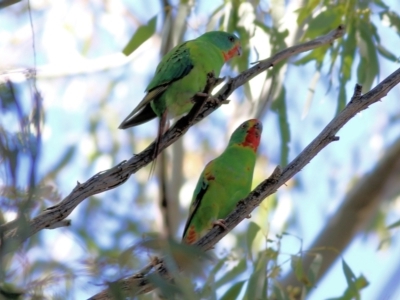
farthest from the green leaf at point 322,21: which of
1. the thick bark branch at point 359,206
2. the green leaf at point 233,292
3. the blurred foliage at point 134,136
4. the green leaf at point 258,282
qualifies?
the thick bark branch at point 359,206

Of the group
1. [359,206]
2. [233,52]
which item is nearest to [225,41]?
[233,52]

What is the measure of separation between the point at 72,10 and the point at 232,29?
143 inches

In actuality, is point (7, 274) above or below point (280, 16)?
below

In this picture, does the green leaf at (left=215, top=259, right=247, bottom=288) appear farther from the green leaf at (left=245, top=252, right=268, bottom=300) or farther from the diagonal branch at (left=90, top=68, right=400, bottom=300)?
the diagonal branch at (left=90, top=68, right=400, bottom=300)

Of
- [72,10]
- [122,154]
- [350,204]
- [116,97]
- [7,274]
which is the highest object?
[72,10]

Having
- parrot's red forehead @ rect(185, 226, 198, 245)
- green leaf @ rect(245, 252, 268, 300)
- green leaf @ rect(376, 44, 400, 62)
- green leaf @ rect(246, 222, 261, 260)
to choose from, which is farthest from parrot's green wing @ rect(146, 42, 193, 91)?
green leaf @ rect(376, 44, 400, 62)

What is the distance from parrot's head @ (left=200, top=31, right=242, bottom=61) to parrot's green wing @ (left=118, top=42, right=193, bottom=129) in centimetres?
22

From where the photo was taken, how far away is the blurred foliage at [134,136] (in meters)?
1.45

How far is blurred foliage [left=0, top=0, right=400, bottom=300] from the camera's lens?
57.1 inches

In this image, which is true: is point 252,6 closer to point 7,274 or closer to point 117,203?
point 7,274

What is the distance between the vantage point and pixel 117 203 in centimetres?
581

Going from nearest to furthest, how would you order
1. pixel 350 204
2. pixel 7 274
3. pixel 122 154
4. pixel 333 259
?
pixel 7 274 → pixel 333 259 → pixel 350 204 → pixel 122 154

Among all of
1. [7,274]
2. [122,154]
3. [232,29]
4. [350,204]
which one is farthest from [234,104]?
[7,274]

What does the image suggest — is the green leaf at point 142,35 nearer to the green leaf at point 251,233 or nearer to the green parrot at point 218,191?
the green parrot at point 218,191
